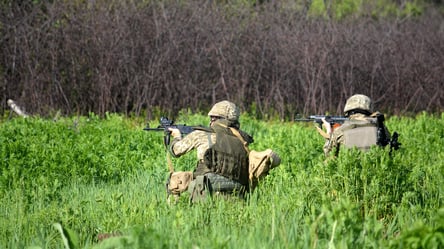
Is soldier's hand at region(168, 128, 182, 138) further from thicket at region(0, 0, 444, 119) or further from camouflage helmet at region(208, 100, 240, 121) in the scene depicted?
thicket at region(0, 0, 444, 119)

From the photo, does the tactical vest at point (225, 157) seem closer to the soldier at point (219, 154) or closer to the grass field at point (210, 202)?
the soldier at point (219, 154)

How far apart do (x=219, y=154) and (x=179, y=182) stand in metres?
0.49

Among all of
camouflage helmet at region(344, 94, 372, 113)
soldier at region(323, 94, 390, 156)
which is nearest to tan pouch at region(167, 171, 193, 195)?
soldier at region(323, 94, 390, 156)

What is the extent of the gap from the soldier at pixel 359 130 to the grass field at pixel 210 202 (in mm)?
322

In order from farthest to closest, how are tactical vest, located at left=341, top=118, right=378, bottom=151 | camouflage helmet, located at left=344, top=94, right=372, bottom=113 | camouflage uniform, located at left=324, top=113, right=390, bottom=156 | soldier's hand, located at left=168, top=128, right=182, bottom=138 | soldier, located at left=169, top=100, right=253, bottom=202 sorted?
camouflage helmet, located at left=344, top=94, right=372, bottom=113
camouflage uniform, located at left=324, top=113, right=390, bottom=156
tactical vest, located at left=341, top=118, right=378, bottom=151
soldier's hand, located at left=168, top=128, right=182, bottom=138
soldier, located at left=169, top=100, right=253, bottom=202

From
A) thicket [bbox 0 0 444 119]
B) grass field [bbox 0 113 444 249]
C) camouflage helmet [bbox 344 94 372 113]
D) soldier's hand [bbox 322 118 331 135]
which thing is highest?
thicket [bbox 0 0 444 119]

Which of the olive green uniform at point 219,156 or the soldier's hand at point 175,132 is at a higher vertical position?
the soldier's hand at point 175,132

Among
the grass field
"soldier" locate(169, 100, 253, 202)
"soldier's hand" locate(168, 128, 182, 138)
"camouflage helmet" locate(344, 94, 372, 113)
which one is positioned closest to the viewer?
the grass field

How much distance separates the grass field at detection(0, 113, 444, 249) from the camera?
5754 mm

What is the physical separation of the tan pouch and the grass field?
200 millimetres

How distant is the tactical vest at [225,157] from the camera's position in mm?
8109

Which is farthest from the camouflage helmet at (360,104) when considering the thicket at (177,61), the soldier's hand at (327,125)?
the thicket at (177,61)

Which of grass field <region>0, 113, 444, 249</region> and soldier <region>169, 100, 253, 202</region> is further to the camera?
soldier <region>169, 100, 253, 202</region>

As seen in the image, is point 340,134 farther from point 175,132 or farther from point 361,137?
point 175,132
